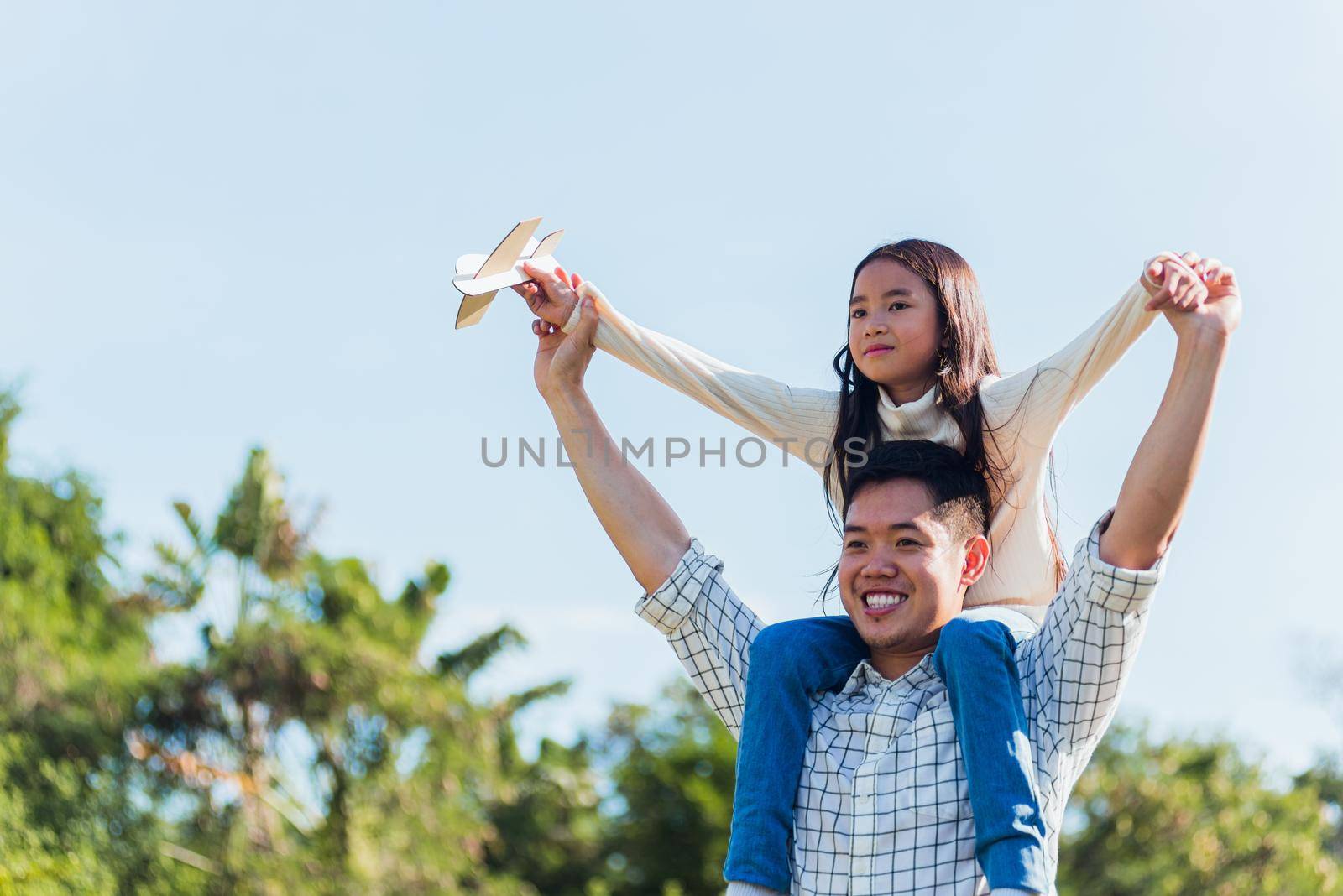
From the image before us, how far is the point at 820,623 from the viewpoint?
2318 mm

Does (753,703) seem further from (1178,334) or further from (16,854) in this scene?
(16,854)

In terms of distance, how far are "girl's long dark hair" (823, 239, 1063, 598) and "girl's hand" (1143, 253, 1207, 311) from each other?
504mm

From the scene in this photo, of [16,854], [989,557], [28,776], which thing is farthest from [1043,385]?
[28,776]

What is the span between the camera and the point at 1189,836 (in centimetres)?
1681

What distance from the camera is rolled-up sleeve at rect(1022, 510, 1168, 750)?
2.03m

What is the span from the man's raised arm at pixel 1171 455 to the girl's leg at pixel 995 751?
222 millimetres

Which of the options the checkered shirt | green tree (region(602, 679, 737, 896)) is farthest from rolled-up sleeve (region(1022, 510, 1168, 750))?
green tree (region(602, 679, 737, 896))

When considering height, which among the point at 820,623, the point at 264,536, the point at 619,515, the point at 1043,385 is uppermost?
the point at 264,536

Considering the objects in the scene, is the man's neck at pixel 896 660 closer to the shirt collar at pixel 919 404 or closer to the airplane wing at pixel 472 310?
the shirt collar at pixel 919 404

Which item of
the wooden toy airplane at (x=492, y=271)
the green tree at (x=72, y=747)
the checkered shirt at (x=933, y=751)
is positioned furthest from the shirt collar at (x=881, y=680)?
the green tree at (x=72, y=747)

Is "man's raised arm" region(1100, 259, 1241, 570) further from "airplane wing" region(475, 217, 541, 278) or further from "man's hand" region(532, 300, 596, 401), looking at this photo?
"airplane wing" region(475, 217, 541, 278)

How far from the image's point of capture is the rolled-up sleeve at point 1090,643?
2.03 m

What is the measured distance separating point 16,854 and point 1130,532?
42.7 feet

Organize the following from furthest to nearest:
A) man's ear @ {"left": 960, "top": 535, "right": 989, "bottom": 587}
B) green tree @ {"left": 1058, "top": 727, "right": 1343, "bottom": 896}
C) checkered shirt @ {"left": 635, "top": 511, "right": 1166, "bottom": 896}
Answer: green tree @ {"left": 1058, "top": 727, "right": 1343, "bottom": 896} → man's ear @ {"left": 960, "top": 535, "right": 989, "bottom": 587} → checkered shirt @ {"left": 635, "top": 511, "right": 1166, "bottom": 896}
